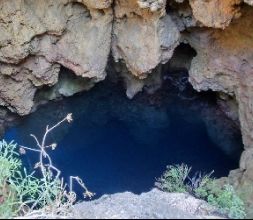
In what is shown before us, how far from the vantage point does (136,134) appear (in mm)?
5703

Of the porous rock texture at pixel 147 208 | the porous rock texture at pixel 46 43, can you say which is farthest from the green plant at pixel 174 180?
the porous rock texture at pixel 46 43

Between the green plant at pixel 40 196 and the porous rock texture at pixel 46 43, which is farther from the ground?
the porous rock texture at pixel 46 43

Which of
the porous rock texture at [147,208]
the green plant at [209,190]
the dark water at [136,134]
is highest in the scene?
the dark water at [136,134]

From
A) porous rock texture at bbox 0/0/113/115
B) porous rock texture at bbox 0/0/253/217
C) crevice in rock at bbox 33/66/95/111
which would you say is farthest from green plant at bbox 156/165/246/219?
crevice in rock at bbox 33/66/95/111

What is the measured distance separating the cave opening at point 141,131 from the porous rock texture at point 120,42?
0.58m

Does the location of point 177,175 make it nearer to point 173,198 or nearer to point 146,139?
point 173,198

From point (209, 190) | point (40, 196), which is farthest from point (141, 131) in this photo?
point (40, 196)

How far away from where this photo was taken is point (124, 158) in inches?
208

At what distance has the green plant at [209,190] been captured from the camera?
2975 mm

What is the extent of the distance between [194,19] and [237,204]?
6.56 ft

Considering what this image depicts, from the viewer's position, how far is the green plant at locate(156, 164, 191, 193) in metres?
3.94

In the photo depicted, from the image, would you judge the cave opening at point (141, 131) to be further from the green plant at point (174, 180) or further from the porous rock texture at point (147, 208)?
the porous rock texture at point (147, 208)

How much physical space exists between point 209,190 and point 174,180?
0.53 metres

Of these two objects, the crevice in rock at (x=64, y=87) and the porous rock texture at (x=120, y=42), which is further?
the crevice in rock at (x=64, y=87)
